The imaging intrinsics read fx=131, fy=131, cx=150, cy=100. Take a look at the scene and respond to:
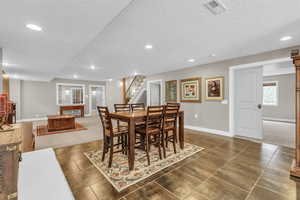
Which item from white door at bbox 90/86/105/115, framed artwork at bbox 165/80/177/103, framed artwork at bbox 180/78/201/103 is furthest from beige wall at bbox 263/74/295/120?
white door at bbox 90/86/105/115

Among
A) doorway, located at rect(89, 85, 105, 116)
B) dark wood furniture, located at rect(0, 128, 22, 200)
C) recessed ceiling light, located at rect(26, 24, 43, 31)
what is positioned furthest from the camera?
doorway, located at rect(89, 85, 105, 116)

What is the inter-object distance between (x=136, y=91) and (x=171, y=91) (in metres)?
3.01

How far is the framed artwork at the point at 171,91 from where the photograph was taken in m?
5.54

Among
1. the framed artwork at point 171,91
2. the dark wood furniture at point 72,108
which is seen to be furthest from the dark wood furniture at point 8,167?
the dark wood furniture at point 72,108

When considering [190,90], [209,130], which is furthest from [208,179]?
[190,90]

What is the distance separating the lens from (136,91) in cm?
811

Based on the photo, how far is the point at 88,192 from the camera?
166cm

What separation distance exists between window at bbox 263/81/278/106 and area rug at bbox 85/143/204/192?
627 centimetres

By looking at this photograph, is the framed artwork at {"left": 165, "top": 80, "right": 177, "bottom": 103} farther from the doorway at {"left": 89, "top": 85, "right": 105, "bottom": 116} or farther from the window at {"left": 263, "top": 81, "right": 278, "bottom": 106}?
the doorway at {"left": 89, "top": 85, "right": 105, "bottom": 116}

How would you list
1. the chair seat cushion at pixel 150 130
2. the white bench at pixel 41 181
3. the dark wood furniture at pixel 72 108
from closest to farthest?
the white bench at pixel 41 181, the chair seat cushion at pixel 150 130, the dark wood furniture at pixel 72 108

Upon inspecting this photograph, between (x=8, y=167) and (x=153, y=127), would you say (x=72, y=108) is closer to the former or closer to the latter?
(x=153, y=127)

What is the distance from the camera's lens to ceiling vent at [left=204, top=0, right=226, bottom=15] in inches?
62.4

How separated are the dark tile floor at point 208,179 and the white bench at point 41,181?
0.20m

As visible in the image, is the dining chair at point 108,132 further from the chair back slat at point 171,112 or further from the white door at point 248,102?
the white door at point 248,102
